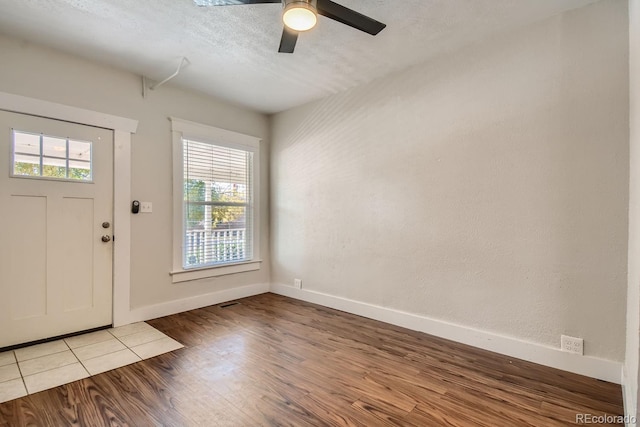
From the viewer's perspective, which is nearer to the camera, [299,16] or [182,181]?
[299,16]

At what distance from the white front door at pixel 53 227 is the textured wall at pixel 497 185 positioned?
7.60ft

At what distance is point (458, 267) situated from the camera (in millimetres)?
2656

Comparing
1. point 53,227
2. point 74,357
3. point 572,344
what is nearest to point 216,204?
point 53,227

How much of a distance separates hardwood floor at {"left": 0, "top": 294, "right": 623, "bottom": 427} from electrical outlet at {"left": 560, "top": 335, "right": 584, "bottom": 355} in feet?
0.57

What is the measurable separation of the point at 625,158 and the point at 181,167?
12.6 feet

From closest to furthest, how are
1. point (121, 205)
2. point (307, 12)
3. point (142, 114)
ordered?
point (307, 12), point (121, 205), point (142, 114)

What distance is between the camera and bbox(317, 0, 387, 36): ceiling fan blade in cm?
176

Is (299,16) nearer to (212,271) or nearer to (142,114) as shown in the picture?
(142,114)

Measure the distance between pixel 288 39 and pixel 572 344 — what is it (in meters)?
2.85

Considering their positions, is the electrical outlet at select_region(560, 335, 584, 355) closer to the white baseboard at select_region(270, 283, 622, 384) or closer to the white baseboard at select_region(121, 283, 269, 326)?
the white baseboard at select_region(270, 283, 622, 384)

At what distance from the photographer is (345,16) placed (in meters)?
1.86

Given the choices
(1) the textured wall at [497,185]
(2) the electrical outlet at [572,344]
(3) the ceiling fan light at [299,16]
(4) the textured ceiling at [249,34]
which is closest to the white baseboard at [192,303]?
(1) the textured wall at [497,185]

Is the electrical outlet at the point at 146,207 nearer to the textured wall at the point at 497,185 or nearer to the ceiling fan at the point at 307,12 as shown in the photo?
the textured wall at the point at 497,185

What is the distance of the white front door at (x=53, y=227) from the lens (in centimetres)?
247
